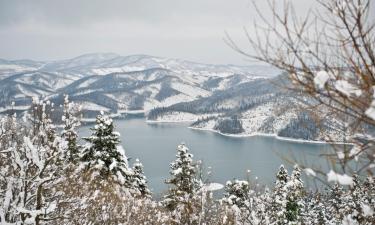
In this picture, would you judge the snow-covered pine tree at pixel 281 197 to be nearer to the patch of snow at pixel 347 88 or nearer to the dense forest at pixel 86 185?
the dense forest at pixel 86 185

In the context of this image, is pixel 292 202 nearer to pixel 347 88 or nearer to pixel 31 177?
pixel 31 177

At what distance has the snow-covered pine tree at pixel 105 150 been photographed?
20.8 meters

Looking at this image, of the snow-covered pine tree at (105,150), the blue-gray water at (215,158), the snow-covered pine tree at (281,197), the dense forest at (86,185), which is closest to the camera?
the dense forest at (86,185)

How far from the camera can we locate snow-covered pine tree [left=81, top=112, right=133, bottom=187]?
20.8m

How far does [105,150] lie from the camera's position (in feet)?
69.6

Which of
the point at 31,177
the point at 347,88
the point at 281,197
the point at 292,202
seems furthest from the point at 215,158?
the point at 347,88

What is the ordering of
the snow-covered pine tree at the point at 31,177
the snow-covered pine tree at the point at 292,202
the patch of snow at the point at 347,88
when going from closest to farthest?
the patch of snow at the point at 347,88, the snow-covered pine tree at the point at 31,177, the snow-covered pine tree at the point at 292,202

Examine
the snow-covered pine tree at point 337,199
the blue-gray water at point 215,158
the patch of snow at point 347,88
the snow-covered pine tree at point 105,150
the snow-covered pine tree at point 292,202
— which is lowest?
the blue-gray water at point 215,158

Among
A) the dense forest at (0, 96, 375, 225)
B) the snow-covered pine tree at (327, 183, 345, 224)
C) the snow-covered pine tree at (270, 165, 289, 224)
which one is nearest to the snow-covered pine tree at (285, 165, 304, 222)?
the snow-covered pine tree at (270, 165, 289, 224)

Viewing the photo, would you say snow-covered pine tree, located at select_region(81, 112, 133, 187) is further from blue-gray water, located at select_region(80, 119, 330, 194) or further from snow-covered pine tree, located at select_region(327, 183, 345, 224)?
blue-gray water, located at select_region(80, 119, 330, 194)

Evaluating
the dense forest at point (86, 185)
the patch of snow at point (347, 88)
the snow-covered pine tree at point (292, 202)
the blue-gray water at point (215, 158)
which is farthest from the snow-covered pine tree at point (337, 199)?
the blue-gray water at point (215, 158)

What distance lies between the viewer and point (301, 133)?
549 ft

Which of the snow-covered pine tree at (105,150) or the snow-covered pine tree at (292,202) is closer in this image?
the snow-covered pine tree at (105,150)

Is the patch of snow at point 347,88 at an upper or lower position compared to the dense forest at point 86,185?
upper
